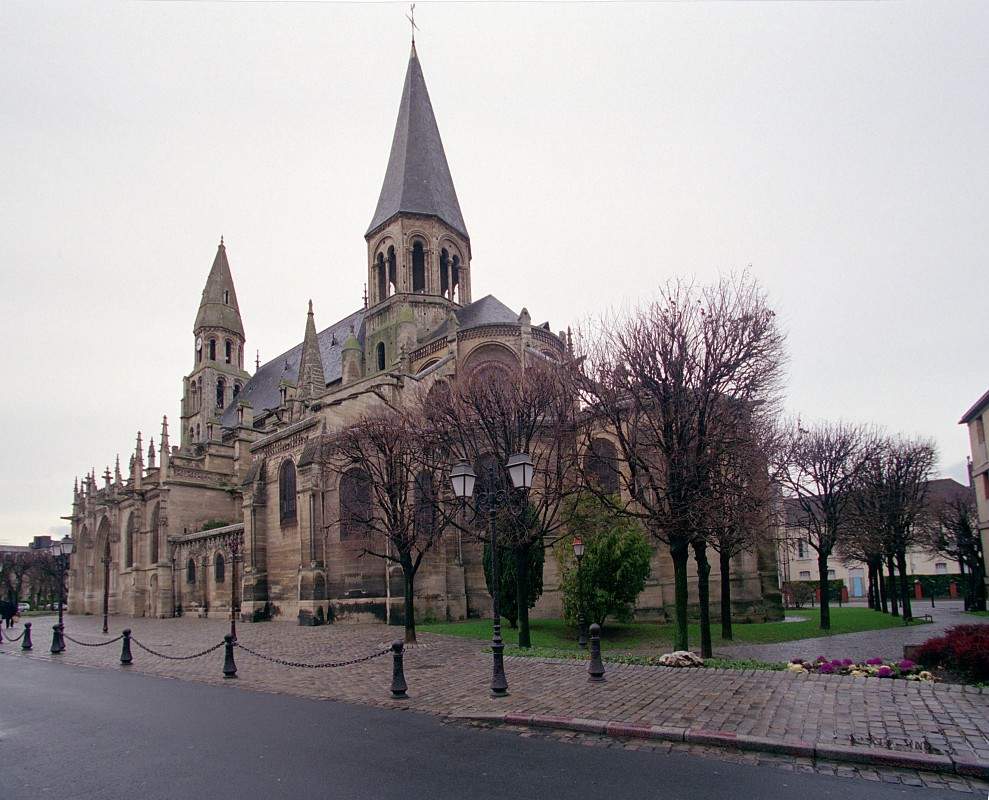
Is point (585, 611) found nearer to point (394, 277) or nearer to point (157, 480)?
point (394, 277)

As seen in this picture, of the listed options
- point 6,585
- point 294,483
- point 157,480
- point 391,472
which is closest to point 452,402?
point 391,472

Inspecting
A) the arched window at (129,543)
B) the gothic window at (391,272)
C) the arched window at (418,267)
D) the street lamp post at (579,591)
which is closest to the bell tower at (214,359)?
the arched window at (129,543)

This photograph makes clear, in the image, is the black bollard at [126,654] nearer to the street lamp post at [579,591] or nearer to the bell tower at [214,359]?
the street lamp post at [579,591]

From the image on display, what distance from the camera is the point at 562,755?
7.70m

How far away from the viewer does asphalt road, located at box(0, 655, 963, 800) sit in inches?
255

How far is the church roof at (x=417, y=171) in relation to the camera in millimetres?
46469

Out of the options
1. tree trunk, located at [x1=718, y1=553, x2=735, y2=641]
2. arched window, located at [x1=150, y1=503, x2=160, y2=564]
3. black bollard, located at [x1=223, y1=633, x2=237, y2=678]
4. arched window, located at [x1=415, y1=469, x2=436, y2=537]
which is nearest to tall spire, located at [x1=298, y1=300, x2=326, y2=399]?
arched window, located at [x1=415, y1=469, x2=436, y2=537]

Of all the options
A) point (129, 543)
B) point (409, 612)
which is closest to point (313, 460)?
point (409, 612)

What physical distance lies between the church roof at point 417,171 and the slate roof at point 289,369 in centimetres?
928

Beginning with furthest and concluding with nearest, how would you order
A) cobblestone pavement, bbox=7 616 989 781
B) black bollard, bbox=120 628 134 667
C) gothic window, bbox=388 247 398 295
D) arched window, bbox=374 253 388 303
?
1. arched window, bbox=374 253 388 303
2. gothic window, bbox=388 247 398 295
3. black bollard, bbox=120 628 134 667
4. cobblestone pavement, bbox=7 616 989 781

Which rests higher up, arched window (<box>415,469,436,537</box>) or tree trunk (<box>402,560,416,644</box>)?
arched window (<box>415,469,436,537</box>)

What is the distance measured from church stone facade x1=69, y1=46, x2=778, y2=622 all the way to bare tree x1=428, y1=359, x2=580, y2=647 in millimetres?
5116

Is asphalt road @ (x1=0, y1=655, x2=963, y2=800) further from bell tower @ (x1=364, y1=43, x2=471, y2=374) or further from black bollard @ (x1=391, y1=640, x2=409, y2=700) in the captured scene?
bell tower @ (x1=364, y1=43, x2=471, y2=374)

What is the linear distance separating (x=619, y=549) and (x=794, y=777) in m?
17.0
